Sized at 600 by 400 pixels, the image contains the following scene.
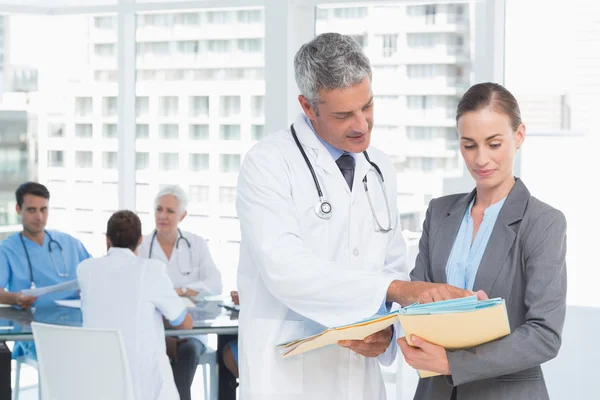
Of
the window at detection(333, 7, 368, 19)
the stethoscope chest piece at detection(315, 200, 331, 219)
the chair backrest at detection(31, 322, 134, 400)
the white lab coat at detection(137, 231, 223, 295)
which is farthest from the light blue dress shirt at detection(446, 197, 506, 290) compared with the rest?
the window at detection(333, 7, 368, 19)

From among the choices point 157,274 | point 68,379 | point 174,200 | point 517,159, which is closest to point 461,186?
point 517,159

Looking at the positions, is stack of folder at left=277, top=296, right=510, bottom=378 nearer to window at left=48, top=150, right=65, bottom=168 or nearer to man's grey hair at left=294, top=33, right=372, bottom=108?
man's grey hair at left=294, top=33, right=372, bottom=108

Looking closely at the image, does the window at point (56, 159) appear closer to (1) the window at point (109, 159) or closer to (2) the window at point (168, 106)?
(1) the window at point (109, 159)

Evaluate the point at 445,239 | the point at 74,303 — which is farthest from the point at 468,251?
the point at 74,303

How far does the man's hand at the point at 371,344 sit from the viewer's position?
5.68 ft

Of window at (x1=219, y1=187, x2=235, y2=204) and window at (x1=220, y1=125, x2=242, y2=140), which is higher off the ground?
window at (x1=220, y1=125, x2=242, y2=140)

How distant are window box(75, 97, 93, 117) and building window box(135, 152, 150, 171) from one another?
1.53 ft

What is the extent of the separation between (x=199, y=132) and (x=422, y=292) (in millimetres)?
4019

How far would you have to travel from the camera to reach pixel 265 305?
5.89 ft

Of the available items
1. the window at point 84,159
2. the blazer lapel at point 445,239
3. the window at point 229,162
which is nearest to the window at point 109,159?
the window at point 84,159

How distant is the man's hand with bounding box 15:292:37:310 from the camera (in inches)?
157

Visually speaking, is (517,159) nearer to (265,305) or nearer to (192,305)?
(192,305)

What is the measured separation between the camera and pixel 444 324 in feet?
4.93

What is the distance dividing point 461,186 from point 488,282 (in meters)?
2.98
